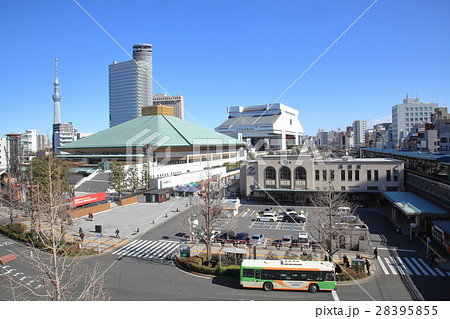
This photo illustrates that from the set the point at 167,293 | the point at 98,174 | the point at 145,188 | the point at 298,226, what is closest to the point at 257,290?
the point at 167,293

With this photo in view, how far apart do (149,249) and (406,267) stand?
1514 centimetres

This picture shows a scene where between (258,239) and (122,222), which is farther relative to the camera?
(122,222)

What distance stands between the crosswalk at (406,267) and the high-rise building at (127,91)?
503 feet

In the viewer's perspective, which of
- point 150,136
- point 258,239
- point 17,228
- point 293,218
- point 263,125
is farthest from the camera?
point 263,125

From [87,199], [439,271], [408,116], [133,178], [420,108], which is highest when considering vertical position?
[420,108]

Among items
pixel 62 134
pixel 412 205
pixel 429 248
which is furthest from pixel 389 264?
pixel 62 134

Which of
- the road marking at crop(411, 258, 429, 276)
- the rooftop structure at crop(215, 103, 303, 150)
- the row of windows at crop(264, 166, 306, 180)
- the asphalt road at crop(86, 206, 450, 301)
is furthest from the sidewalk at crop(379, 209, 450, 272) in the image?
the rooftop structure at crop(215, 103, 303, 150)

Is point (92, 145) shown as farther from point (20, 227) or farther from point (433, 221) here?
point (433, 221)

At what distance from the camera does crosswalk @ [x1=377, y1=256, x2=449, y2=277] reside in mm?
15530

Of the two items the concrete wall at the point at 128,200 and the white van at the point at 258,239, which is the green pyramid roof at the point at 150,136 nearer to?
the concrete wall at the point at 128,200

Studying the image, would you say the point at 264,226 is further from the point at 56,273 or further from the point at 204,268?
the point at 56,273

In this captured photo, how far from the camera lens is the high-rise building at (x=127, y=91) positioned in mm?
160625

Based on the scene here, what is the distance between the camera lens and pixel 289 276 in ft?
44.3

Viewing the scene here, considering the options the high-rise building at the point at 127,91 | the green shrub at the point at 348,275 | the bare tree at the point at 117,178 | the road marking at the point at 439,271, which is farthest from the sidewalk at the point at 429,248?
the high-rise building at the point at 127,91
